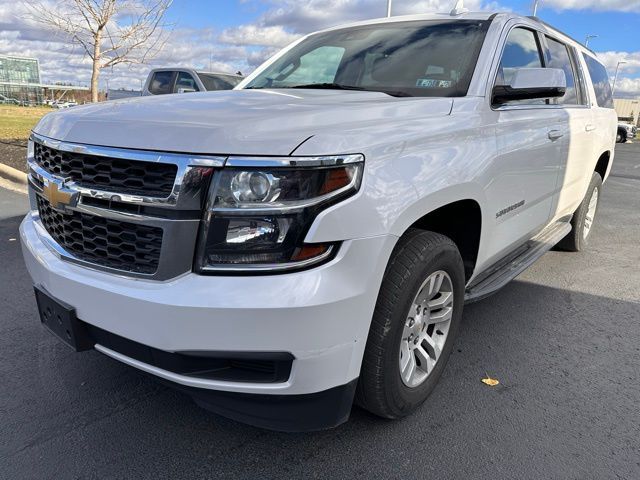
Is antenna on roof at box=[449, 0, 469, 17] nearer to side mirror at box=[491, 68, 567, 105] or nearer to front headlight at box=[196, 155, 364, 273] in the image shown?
side mirror at box=[491, 68, 567, 105]

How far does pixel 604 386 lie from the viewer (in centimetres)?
291

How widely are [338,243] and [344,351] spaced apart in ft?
1.35

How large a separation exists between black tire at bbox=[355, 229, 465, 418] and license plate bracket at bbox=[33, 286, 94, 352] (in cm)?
117

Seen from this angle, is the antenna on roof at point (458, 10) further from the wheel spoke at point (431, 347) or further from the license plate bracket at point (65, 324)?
the license plate bracket at point (65, 324)

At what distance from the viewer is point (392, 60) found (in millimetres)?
3217

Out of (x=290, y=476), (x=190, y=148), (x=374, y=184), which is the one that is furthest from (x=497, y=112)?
(x=290, y=476)

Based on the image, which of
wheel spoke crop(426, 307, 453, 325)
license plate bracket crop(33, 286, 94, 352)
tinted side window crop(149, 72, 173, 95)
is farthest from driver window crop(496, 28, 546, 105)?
tinted side window crop(149, 72, 173, 95)

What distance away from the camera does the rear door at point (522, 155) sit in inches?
115

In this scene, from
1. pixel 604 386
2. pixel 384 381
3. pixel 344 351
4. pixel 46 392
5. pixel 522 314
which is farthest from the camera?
pixel 522 314

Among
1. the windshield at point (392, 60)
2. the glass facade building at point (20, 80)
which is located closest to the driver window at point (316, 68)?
the windshield at point (392, 60)

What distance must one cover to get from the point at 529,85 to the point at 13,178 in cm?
870

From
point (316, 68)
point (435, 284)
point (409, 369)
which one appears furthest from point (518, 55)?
point (409, 369)

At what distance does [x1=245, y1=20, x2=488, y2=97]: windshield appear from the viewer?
2932mm

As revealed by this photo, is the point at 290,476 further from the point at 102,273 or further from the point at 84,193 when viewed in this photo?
the point at 84,193
